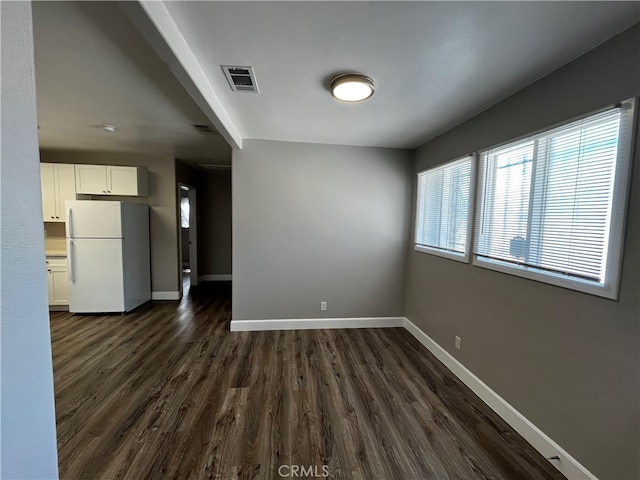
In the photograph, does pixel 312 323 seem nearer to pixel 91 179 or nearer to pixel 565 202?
pixel 565 202

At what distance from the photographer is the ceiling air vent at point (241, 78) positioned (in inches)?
70.1

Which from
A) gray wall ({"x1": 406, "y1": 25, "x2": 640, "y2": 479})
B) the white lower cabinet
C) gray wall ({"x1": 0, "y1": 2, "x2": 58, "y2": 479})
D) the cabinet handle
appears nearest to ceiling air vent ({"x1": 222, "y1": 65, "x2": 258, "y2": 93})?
gray wall ({"x1": 0, "y1": 2, "x2": 58, "y2": 479})

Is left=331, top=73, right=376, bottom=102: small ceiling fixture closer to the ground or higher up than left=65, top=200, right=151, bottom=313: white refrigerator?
higher up

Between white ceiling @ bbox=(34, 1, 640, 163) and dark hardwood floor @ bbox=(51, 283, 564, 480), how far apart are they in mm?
2328

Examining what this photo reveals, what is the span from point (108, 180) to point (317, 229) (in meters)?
3.50

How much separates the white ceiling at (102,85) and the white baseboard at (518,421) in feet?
10.8

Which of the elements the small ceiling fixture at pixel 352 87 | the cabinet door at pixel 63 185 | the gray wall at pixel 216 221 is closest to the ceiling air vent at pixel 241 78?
the small ceiling fixture at pixel 352 87

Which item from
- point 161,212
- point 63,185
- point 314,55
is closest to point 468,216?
point 314,55

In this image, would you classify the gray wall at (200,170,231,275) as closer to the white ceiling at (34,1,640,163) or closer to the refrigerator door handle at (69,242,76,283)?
the refrigerator door handle at (69,242,76,283)

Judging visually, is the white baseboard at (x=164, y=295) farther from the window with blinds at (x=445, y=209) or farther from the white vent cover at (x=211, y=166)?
the window with blinds at (x=445, y=209)

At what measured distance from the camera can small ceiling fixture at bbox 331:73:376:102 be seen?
5.93 feet

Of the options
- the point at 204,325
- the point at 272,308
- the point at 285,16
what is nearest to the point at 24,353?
the point at 285,16

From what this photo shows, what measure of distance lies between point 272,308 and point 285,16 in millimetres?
3022

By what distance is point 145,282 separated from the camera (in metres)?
4.54
